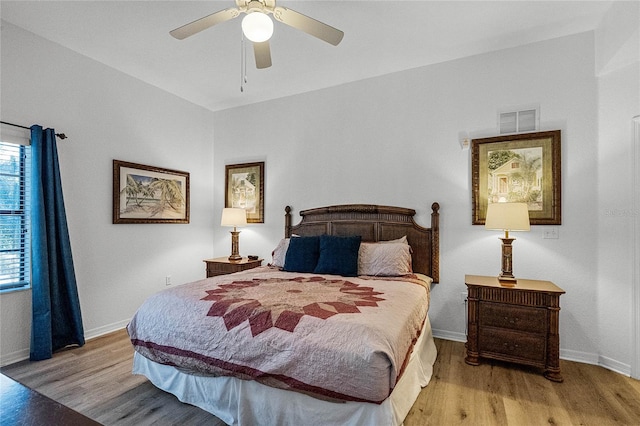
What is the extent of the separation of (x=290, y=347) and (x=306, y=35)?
273 centimetres

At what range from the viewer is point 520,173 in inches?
125

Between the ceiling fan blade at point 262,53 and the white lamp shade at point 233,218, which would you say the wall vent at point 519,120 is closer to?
the ceiling fan blade at point 262,53

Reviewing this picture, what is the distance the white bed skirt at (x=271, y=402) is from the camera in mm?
1686

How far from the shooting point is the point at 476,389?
2441 millimetres

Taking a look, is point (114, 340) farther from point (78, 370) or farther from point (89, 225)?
point (89, 225)

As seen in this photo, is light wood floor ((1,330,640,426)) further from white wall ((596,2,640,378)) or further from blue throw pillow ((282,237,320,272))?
blue throw pillow ((282,237,320,272))

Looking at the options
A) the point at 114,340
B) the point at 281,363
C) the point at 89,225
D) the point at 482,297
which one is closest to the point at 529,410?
the point at 482,297

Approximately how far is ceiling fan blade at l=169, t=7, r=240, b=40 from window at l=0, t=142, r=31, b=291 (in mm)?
2035

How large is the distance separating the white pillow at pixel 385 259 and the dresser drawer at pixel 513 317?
78cm

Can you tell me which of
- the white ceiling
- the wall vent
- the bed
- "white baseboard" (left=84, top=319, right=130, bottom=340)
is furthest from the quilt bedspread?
the white ceiling

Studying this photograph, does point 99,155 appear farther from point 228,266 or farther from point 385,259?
point 385,259

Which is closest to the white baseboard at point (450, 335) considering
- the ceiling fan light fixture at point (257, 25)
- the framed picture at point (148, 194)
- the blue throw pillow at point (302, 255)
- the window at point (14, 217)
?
the blue throw pillow at point (302, 255)

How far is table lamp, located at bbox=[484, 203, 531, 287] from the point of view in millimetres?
2818

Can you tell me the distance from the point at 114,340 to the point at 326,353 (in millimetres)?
2898
